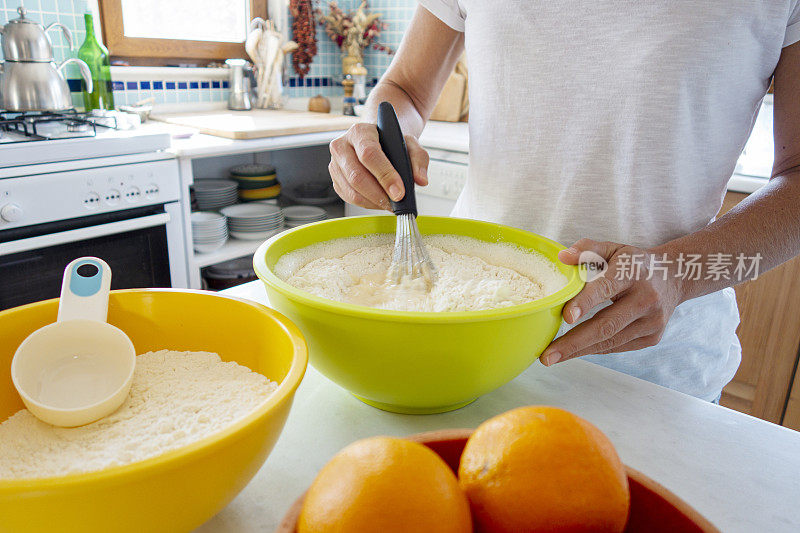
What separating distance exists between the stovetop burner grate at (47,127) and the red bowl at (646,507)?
1522 mm

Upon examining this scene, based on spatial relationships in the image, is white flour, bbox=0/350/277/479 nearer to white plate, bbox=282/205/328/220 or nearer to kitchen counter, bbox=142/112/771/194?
kitchen counter, bbox=142/112/771/194

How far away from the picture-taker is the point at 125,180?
5.26 feet

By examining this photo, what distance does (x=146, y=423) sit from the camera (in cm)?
42

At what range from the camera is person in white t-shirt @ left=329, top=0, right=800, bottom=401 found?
2.19 feet

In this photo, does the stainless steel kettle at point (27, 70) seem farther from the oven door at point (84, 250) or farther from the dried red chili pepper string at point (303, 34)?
the dried red chili pepper string at point (303, 34)

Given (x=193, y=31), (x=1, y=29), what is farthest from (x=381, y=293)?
(x=193, y=31)

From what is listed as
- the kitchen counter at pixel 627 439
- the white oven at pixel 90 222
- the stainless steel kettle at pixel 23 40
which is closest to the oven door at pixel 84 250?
the white oven at pixel 90 222

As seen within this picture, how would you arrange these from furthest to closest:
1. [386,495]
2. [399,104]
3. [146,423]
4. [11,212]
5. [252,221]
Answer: [252,221], [11,212], [399,104], [146,423], [386,495]

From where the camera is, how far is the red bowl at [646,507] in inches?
12.1

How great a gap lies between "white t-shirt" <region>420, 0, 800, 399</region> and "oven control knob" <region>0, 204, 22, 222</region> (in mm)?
1130

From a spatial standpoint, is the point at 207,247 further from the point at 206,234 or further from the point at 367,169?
the point at 367,169

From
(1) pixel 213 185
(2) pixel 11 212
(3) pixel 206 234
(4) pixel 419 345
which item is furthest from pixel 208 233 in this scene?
(4) pixel 419 345

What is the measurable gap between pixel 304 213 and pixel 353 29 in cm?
96

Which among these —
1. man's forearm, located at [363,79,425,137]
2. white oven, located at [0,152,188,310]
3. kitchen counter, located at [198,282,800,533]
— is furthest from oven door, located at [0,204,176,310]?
kitchen counter, located at [198,282,800,533]
